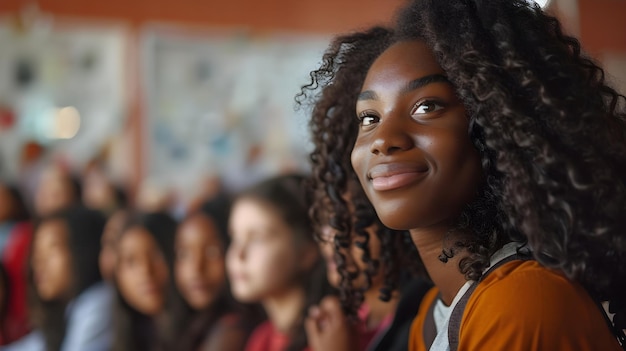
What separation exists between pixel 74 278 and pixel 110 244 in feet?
0.50

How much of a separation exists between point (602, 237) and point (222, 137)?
6.83ft

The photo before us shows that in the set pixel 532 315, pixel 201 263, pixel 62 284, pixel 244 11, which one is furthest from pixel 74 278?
pixel 532 315

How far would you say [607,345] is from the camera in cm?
74

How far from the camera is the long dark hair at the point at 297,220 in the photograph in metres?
1.70

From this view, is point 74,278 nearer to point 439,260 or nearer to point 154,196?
point 154,196

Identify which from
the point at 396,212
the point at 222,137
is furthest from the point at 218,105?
the point at 396,212

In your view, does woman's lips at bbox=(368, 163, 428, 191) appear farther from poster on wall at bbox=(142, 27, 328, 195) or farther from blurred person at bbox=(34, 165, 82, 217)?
blurred person at bbox=(34, 165, 82, 217)

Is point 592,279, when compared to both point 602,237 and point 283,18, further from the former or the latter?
point 283,18

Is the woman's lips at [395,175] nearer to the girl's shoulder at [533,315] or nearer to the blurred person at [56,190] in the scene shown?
the girl's shoulder at [533,315]

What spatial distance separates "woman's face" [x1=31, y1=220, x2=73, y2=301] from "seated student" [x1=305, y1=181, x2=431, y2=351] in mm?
1445

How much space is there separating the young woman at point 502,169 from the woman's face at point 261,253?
86 cm

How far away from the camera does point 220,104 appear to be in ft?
9.04

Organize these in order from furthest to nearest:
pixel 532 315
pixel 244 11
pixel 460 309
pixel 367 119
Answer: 1. pixel 244 11
2. pixel 367 119
3. pixel 460 309
4. pixel 532 315

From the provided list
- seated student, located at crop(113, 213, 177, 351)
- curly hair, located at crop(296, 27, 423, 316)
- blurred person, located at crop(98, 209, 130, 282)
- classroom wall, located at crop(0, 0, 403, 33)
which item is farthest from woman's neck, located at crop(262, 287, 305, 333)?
classroom wall, located at crop(0, 0, 403, 33)
